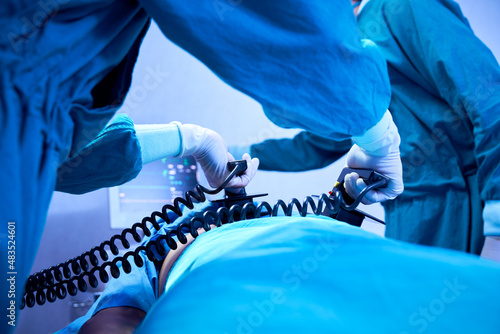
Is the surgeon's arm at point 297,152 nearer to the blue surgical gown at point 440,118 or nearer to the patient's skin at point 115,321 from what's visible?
the blue surgical gown at point 440,118

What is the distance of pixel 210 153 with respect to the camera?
3.26 ft

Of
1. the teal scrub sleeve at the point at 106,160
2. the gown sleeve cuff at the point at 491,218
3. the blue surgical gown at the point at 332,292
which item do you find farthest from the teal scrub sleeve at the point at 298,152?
the blue surgical gown at the point at 332,292

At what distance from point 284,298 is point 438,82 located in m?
0.90

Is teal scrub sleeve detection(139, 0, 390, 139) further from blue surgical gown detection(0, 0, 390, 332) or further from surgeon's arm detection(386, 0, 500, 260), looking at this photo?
surgeon's arm detection(386, 0, 500, 260)

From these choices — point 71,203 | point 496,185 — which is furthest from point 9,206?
point 71,203

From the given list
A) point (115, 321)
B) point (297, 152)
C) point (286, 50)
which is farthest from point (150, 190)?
point (286, 50)

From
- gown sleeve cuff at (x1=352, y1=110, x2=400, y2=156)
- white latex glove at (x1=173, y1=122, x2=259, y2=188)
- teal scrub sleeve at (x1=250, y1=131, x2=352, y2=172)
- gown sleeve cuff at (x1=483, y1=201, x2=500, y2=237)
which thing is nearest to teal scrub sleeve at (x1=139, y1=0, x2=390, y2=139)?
gown sleeve cuff at (x1=352, y1=110, x2=400, y2=156)

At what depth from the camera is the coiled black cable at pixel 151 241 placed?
0.75 metres

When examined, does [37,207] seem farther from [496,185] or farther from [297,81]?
[496,185]

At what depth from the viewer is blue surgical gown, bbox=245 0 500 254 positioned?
3.21ft

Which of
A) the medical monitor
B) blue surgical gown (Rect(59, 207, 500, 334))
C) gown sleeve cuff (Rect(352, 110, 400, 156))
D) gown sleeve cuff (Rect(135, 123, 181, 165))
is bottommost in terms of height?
the medical monitor

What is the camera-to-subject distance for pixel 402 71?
1152 millimetres

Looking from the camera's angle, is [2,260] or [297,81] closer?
[2,260]

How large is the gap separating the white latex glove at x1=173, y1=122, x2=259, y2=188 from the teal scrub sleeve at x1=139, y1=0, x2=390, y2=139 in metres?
0.41
